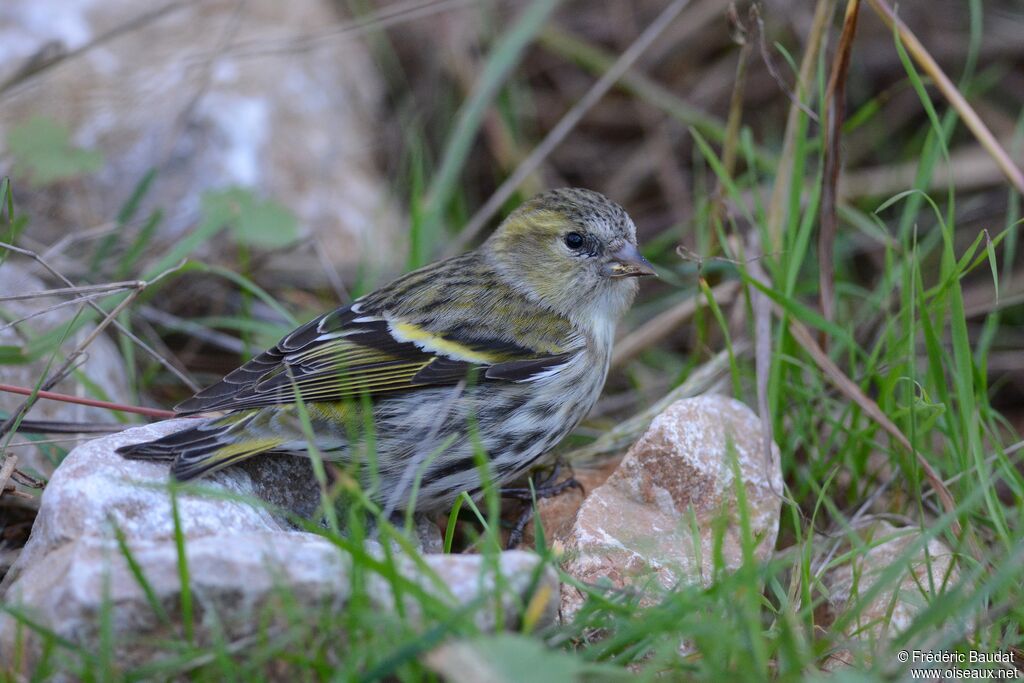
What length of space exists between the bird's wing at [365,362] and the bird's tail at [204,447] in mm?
69

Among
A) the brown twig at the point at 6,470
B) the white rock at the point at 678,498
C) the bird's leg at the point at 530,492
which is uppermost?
the brown twig at the point at 6,470

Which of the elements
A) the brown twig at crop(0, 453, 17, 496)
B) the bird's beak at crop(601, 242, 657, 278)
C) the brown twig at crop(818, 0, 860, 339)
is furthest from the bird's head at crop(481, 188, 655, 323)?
the brown twig at crop(0, 453, 17, 496)

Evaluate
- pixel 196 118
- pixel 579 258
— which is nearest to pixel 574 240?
pixel 579 258

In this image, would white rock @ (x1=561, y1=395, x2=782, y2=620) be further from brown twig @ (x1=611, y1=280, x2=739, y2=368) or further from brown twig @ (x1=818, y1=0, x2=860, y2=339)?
brown twig @ (x1=611, y1=280, x2=739, y2=368)

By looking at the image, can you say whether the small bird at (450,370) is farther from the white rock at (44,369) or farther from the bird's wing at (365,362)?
the white rock at (44,369)

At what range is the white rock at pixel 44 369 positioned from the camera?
2662mm

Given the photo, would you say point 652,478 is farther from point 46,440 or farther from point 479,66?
point 479,66

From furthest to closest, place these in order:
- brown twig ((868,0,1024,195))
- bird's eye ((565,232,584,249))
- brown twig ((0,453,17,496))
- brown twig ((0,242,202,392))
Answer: bird's eye ((565,232,584,249))
brown twig ((868,0,1024,195))
brown twig ((0,242,202,392))
brown twig ((0,453,17,496))

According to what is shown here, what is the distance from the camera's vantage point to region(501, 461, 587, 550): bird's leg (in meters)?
2.64

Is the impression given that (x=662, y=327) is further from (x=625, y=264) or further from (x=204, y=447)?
(x=204, y=447)

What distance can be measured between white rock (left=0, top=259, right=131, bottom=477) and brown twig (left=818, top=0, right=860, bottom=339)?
6.41 feet

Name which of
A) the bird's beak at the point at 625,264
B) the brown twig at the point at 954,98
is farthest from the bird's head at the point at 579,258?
the brown twig at the point at 954,98

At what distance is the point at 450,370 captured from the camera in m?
2.63

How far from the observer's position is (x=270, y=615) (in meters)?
1.65
